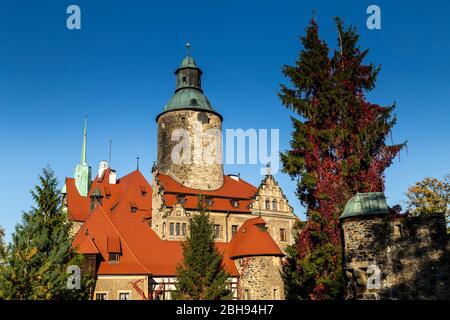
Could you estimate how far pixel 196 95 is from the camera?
42406mm

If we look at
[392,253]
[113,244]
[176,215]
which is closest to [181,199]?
[176,215]

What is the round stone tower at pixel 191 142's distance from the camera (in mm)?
40312

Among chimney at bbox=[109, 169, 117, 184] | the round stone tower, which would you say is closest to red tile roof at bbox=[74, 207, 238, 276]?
the round stone tower

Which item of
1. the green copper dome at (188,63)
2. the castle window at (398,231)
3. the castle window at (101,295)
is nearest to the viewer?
the castle window at (398,231)

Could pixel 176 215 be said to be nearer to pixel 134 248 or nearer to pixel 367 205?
pixel 134 248

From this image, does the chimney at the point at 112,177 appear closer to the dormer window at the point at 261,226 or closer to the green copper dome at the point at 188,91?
the green copper dome at the point at 188,91

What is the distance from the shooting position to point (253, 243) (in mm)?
32531

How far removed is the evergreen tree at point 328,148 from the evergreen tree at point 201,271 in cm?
628

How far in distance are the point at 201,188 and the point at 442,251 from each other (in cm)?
2867

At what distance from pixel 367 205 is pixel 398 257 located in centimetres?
177

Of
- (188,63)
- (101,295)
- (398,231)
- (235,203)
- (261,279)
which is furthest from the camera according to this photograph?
(188,63)

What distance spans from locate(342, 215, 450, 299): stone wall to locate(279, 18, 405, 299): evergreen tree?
11.1ft

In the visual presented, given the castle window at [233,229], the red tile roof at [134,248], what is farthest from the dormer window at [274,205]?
the red tile roof at [134,248]
